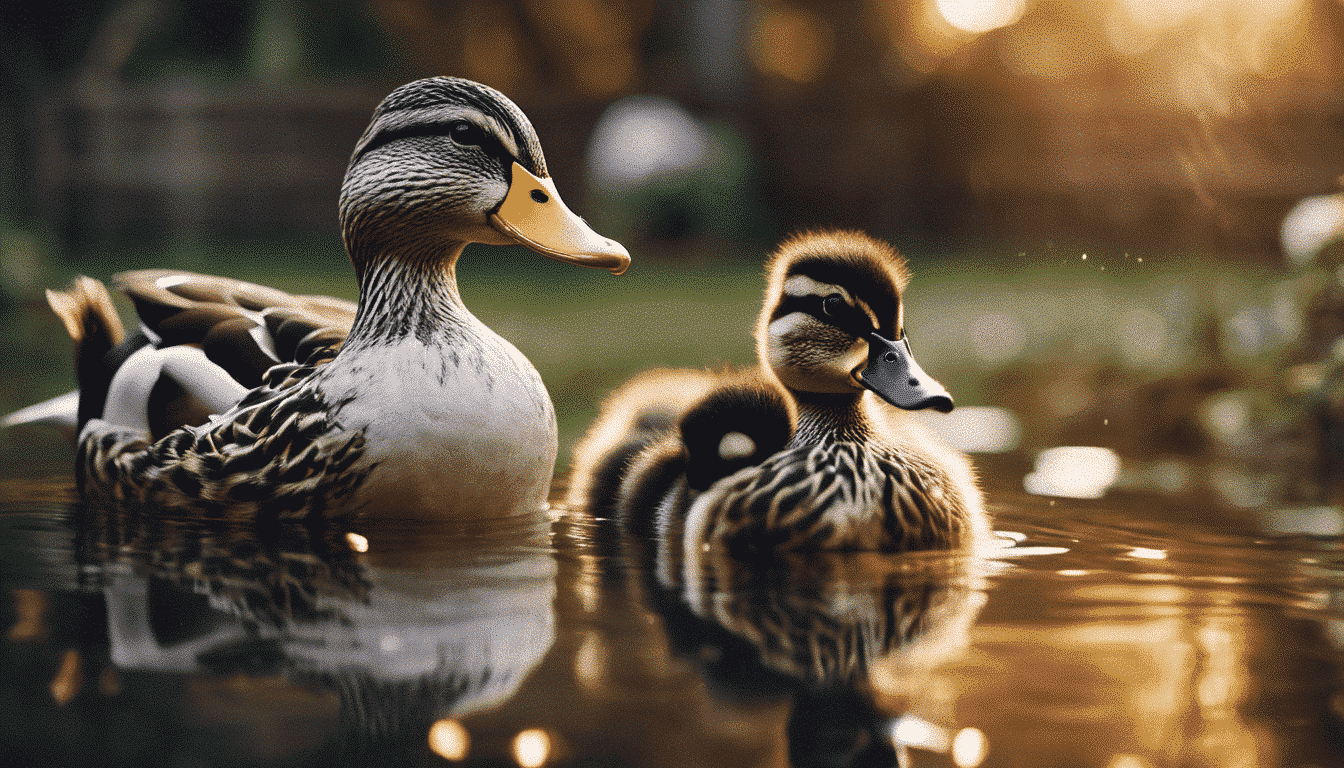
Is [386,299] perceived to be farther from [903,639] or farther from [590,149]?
[590,149]

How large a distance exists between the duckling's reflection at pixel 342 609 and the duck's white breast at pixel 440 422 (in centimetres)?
13

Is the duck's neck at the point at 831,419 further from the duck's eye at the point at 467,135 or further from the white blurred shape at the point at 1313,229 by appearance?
the white blurred shape at the point at 1313,229

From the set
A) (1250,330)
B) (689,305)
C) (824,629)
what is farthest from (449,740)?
(689,305)

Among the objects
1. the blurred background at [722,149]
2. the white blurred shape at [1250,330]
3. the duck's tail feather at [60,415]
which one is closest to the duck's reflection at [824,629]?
the duck's tail feather at [60,415]

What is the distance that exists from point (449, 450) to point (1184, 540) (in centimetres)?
225

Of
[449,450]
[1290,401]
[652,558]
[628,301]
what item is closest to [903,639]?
[652,558]

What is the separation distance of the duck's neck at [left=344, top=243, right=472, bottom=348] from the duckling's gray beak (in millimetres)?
1179

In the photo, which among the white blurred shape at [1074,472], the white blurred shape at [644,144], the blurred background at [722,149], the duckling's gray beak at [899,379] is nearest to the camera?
the duckling's gray beak at [899,379]

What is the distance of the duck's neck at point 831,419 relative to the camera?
4262 millimetres

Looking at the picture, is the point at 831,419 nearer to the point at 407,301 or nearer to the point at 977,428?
the point at 407,301

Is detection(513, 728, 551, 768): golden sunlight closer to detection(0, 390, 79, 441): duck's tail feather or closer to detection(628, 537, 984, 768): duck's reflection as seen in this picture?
detection(628, 537, 984, 768): duck's reflection

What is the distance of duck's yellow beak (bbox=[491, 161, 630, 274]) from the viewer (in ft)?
13.9

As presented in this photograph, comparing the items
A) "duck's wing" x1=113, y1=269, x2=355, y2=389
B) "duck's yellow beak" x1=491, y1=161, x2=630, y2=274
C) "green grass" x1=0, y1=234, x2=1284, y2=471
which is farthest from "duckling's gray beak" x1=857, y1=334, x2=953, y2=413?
"green grass" x1=0, y1=234, x2=1284, y2=471

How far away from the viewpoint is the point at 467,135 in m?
4.30
